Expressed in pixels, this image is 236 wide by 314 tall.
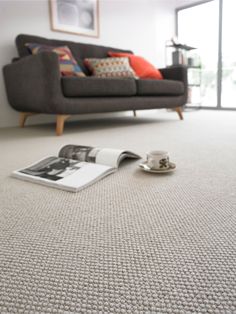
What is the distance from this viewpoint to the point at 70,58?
2541 mm

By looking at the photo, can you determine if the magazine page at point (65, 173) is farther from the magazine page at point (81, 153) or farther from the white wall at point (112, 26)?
the white wall at point (112, 26)

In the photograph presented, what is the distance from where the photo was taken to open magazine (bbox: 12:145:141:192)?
92 cm

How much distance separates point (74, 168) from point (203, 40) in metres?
4.34

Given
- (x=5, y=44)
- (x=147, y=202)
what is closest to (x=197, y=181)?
(x=147, y=202)

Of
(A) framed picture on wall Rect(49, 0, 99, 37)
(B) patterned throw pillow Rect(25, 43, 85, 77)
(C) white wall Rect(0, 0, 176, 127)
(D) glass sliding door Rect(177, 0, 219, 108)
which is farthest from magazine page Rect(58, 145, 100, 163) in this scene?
(D) glass sliding door Rect(177, 0, 219, 108)

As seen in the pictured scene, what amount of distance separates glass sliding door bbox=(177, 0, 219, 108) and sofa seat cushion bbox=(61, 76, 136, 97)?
253cm

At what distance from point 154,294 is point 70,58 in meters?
2.46

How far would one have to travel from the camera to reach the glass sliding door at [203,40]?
439cm

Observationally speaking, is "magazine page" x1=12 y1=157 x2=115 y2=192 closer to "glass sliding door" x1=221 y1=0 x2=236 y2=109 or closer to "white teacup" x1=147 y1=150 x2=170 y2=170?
"white teacup" x1=147 y1=150 x2=170 y2=170

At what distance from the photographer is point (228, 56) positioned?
4.32 m

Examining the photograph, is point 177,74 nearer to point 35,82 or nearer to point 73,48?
point 73,48

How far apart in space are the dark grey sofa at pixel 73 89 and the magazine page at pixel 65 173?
3.32 feet

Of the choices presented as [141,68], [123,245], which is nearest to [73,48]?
[141,68]

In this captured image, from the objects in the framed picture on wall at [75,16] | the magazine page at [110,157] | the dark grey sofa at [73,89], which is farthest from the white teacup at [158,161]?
the framed picture on wall at [75,16]
